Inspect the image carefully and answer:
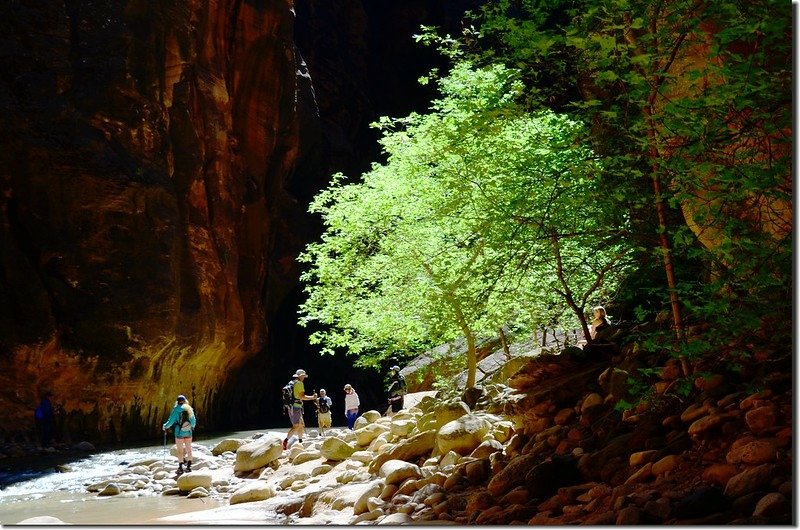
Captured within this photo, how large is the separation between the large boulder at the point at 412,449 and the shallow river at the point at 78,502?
2.80 m

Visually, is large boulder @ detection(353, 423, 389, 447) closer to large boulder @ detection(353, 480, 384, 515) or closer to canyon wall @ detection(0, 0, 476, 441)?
large boulder @ detection(353, 480, 384, 515)

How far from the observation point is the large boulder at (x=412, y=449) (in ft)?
31.9

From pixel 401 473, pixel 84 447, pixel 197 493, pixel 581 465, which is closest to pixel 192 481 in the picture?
pixel 197 493

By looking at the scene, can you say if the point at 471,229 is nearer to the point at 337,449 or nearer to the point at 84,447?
the point at 337,449

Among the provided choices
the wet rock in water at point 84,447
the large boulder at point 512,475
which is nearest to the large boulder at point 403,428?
the large boulder at point 512,475

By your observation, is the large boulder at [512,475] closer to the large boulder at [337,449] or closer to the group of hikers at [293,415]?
the large boulder at [337,449]

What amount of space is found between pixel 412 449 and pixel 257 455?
5.28m

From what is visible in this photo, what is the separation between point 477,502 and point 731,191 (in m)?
3.62

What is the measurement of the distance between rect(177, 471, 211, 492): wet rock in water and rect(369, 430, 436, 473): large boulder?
3730mm

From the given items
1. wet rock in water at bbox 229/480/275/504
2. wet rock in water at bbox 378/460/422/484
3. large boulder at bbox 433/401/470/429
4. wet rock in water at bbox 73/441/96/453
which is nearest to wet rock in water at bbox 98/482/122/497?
wet rock in water at bbox 229/480/275/504

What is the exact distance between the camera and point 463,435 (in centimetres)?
868

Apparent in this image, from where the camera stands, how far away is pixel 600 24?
244 inches

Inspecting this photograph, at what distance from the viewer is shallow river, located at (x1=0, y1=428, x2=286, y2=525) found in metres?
9.63

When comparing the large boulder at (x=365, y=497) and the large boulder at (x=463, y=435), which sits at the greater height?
the large boulder at (x=463, y=435)
